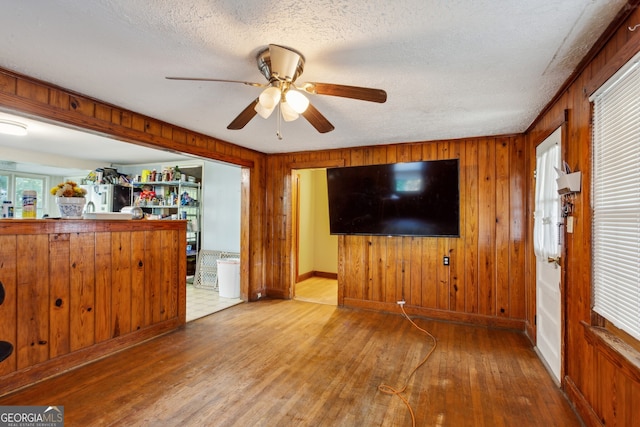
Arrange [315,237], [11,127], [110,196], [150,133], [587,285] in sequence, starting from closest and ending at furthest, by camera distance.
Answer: [587,285], [150,133], [11,127], [110,196], [315,237]

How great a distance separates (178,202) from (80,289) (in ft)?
10.3

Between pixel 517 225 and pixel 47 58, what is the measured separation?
4.56 m

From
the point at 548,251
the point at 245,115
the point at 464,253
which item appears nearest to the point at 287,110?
the point at 245,115

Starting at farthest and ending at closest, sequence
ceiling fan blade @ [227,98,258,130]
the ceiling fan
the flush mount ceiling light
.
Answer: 1. the flush mount ceiling light
2. ceiling fan blade @ [227,98,258,130]
3. the ceiling fan

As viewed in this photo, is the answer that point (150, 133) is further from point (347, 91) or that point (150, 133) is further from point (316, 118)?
point (347, 91)

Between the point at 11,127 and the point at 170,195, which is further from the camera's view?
the point at 170,195

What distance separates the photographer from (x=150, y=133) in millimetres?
3076

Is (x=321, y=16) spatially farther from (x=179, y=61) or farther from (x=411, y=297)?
(x=411, y=297)

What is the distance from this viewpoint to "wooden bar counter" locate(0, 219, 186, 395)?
2.18 meters

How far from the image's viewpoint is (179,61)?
1951 mm

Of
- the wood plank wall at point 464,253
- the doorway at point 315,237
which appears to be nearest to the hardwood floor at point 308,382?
the wood plank wall at point 464,253

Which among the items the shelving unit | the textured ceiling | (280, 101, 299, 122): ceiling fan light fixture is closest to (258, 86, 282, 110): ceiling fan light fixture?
(280, 101, 299, 122): ceiling fan light fixture

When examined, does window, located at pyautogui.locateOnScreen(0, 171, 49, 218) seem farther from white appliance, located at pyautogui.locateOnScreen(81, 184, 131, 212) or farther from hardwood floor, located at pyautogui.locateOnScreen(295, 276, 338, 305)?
hardwood floor, located at pyautogui.locateOnScreen(295, 276, 338, 305)

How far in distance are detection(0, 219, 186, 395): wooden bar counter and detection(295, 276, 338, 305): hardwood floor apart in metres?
2.03
